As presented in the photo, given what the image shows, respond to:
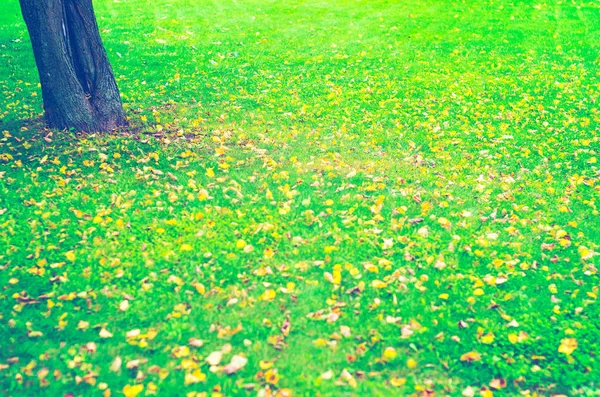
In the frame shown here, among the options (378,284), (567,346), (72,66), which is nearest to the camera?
(567,346)

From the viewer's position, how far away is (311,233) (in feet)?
16.7

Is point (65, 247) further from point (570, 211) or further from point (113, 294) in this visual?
point (570, 211)

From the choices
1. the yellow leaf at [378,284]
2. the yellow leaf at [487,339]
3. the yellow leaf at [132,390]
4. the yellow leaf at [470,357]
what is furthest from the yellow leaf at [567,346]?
the yellow leaf at [132,390]

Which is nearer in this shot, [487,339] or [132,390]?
[132,390]

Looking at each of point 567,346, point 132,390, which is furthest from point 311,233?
point 567,346

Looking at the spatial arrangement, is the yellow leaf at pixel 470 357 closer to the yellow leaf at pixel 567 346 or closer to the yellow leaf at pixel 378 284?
the yellow leaf at pixel 567 346

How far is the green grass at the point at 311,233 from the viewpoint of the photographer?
3.70 meters

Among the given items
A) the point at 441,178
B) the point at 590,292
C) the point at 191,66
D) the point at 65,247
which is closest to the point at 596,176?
the point at 441,178

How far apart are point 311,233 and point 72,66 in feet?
13.1

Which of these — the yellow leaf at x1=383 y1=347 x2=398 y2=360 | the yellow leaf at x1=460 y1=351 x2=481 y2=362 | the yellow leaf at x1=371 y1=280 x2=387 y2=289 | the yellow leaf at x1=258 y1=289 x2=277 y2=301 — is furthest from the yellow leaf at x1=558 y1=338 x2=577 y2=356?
the yellow leaf at x1=258 y1=289 x2=277 y2=301

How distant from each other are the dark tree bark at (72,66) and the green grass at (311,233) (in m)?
0.35

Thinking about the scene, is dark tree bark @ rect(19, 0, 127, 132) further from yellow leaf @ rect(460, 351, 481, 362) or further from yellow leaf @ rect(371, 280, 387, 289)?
yellow leaf @ rect(460, 351, 481, 362)

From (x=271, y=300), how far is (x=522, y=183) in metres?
3.58

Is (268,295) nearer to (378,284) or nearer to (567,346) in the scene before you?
(378,284)
